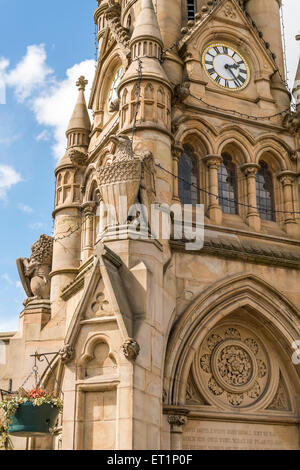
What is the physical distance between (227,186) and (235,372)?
6.09 meters

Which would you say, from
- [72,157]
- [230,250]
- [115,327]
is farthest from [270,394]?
[72,157]

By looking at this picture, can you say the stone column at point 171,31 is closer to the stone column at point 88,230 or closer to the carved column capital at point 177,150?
the carved column capital at point 177,150

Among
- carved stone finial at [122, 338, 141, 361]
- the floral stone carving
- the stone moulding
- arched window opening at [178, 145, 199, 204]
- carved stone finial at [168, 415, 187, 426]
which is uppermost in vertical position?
arched window opening at [178, 145, 199, 204]

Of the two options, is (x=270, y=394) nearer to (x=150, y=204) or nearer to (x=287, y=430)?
(x=287, y=430)

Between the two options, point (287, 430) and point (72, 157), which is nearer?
point (287, 430)

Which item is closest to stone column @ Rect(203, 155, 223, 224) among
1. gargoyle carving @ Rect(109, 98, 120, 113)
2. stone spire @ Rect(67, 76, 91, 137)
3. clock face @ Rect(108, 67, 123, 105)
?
gargoyle carving @ Rect(109, 98, 120, 113)

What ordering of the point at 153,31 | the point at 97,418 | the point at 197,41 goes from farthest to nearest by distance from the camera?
1. the point at 197,41
2. the point at 153,31
3. the point at 97,418

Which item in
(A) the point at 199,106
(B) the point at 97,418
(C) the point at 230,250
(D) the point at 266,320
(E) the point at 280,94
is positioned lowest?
(B) the point at 97,418

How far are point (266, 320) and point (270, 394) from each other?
2.10 metres

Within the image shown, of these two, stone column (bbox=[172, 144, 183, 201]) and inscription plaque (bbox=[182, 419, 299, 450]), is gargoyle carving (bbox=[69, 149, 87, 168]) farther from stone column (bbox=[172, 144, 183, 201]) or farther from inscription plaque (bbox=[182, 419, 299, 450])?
inscription plaque (bbox=[182, 419, 299, 450])

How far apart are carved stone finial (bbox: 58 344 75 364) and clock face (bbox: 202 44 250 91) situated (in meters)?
11.5

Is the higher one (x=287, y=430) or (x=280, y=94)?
(x=280, y=94)

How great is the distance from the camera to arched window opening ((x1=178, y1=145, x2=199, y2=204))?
21.6 metres

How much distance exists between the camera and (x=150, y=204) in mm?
18469
